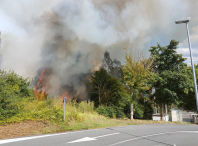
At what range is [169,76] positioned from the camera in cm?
1405

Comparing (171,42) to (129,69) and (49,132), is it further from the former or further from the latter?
(49,132)

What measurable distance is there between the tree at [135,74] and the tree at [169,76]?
4.76ft

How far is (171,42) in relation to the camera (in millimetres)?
15609

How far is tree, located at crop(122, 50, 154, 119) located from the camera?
43.6 feet

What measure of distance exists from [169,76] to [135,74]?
11.6 ft

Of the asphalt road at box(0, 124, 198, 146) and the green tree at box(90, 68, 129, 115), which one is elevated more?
the green tree at box(90, 68, 129, 115)

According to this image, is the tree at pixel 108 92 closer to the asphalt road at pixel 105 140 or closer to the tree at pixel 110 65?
the tree at pixel 110 65

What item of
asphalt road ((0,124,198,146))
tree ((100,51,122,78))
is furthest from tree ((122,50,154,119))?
tree ((100,51,122,78))

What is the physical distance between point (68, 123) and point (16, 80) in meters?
6.51

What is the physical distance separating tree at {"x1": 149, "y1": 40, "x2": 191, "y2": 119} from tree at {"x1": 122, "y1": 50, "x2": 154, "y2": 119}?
1.45 metres

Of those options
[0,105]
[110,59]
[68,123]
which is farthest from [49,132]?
[110,59]

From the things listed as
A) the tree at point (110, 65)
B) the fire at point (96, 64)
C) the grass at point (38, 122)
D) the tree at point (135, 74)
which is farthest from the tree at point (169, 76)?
the fire at point (96, 64)

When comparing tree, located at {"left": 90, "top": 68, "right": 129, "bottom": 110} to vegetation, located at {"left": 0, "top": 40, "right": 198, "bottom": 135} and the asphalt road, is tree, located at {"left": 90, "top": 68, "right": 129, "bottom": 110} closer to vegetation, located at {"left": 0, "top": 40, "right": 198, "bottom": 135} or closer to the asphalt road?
vegetation, located at {"left": 0, "top": 40, "right": 198, "bottom": 135}

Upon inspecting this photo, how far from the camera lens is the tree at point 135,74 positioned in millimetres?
13281
